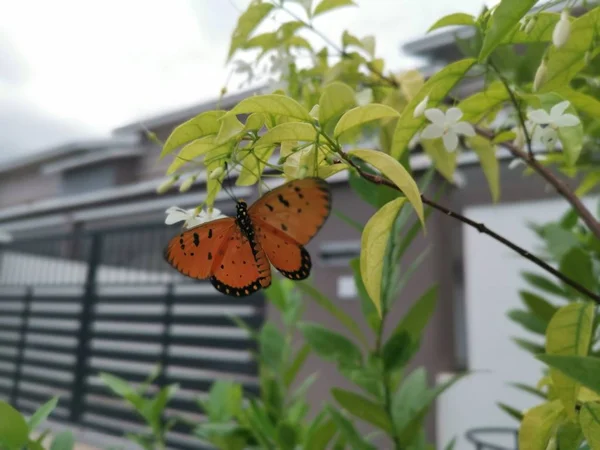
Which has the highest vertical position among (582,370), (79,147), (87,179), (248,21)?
(79,147)

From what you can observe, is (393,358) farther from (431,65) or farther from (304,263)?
(431,65)

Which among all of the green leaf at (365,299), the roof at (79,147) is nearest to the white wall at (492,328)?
the green leaf at (365,299)

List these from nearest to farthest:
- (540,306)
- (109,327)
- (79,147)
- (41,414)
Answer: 1. (41,414)
2. (540,306)
3. (109,327)
4. (79,147)

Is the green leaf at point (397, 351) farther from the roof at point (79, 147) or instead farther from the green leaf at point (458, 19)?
the roof at point (79, 147)

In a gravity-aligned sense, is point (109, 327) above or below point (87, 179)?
below

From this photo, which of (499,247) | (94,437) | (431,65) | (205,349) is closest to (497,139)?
(499,247)

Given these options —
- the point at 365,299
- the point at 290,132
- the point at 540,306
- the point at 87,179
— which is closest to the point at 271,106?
the point at 290,132

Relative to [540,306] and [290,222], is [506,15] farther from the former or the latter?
[540,306]
